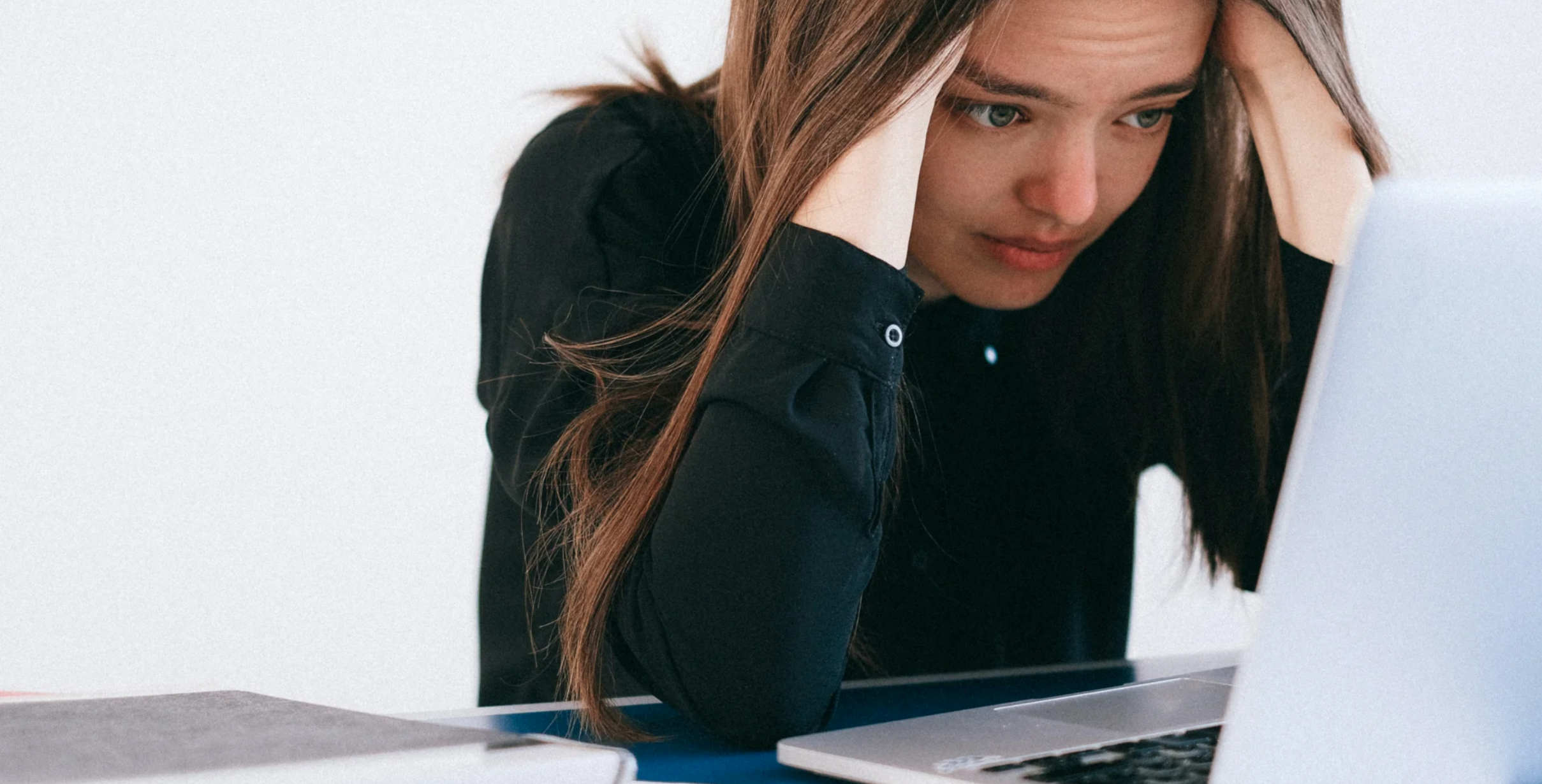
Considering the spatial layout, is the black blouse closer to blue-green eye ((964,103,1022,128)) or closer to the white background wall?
blue-green eye ((964,103,1022,128))

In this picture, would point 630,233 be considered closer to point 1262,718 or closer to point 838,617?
point 838,617

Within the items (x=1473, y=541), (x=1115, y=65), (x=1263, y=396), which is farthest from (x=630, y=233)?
(x=1473, y=541)

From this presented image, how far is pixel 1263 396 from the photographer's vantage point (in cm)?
128

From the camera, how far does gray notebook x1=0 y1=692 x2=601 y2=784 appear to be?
0.43m

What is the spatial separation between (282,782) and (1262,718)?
315 millimetres

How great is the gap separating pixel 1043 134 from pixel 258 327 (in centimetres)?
167

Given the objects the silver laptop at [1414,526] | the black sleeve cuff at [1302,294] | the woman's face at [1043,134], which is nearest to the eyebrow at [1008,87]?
the woman's face at [1043,134]

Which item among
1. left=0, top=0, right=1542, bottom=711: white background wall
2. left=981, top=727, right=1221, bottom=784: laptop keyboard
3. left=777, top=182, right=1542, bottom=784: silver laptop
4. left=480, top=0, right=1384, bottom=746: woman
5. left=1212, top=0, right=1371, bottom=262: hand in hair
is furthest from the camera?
left=0, top=0, right=1542, bottom=711: white background wall

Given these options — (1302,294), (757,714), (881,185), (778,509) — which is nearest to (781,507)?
(778,509)

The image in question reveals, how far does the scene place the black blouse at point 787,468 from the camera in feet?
2.58

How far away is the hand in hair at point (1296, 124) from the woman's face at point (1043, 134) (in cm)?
5

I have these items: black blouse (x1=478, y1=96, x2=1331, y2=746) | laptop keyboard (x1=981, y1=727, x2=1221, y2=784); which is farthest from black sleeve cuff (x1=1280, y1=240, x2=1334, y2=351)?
laptop keyboard (x1=981, y1=727, x2=1221, y2=784)

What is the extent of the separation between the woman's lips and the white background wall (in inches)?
43.5

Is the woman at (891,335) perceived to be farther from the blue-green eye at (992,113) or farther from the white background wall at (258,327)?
the white background wall at (258,327)
